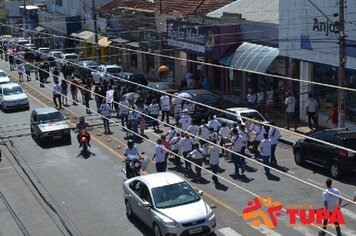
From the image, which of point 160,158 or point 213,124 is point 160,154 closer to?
point 160,158

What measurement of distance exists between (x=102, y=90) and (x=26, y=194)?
12.1 m

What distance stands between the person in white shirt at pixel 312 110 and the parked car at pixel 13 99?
1549 centimetres

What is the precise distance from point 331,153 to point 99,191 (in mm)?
7169

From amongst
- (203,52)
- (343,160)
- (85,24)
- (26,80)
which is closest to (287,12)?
(203,52)

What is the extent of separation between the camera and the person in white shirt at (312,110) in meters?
26.8

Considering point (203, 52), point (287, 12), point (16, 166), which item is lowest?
point (16, 166)

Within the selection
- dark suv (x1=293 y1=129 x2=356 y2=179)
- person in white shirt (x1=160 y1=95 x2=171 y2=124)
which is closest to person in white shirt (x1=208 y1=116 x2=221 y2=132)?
dark suv (x1=293 y1=129 x2=356 y2=179)

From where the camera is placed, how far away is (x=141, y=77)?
3953 centimetres

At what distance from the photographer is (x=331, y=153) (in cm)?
1955

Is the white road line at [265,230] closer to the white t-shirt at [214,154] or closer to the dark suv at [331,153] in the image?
the white t-shirt at [214,154]

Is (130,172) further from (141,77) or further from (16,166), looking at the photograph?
(141,77)

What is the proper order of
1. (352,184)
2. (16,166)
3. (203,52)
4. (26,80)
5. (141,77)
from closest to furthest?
(352,184), (16,166), (203,52), (141,77), (26,80)

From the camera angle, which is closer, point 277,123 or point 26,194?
point 26,194

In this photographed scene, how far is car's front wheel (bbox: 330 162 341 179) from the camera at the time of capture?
19172 mm
